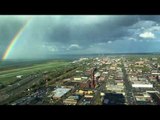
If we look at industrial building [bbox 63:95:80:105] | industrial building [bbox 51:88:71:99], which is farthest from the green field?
industrial building [bbox 63:95:80:105]

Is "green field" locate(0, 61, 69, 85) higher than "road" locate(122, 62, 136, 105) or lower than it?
higher

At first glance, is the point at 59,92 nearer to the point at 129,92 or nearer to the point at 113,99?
the point at 113,99

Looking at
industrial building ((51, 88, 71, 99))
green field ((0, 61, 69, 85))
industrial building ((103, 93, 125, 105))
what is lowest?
industrial building ((103, 93, 125, 105))

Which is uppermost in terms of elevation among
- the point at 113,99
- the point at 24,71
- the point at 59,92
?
the point at 24,71

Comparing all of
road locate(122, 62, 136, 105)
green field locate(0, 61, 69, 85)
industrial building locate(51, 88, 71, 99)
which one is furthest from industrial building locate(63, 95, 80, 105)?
road locate(122, 62, 136, 105)

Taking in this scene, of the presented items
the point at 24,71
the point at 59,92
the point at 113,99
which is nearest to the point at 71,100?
the point at 59,92

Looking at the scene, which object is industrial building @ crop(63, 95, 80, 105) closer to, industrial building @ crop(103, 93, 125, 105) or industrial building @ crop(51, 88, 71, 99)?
industrial building @ crop(51, 88, 71, 99)

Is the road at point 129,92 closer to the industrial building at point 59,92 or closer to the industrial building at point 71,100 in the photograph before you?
the industrial building at point 71,100
